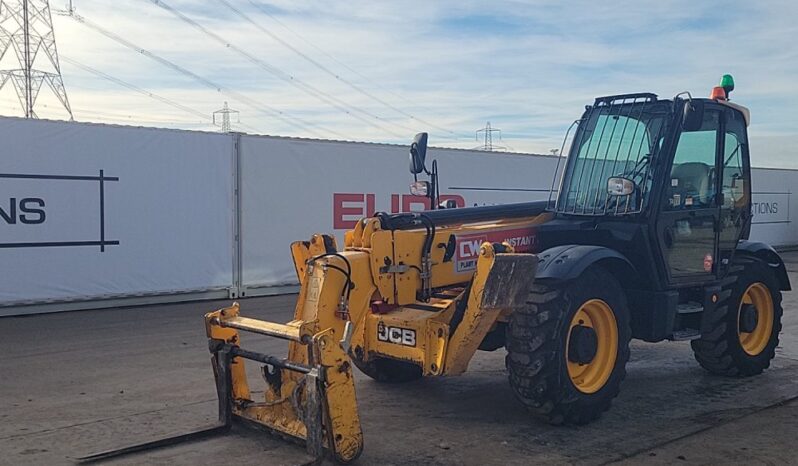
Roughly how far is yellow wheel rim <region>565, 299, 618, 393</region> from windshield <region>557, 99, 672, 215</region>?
960mm

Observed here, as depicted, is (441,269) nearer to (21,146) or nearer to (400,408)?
(400,408)

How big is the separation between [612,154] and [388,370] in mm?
2614

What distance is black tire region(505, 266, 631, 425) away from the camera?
5.30 m

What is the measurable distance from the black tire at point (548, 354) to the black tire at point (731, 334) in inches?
74.2

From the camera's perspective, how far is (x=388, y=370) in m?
6.76

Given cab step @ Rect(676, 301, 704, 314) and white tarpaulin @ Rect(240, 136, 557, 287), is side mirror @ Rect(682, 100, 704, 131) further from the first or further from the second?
white tarpaulin @ Rect(240, 136, 557, 287)

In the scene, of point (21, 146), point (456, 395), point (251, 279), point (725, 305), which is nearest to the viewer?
point (456, 395)

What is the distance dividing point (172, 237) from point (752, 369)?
319 inches

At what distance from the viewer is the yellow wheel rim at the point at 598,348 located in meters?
5.72

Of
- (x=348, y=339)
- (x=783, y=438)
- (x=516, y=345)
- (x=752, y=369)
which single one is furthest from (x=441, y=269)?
(x=752, y=369)

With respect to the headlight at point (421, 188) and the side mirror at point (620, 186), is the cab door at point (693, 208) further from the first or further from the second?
the headlight at point (421, 188)

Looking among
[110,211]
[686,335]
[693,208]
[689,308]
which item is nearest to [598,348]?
[686,335]

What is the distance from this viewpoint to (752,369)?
7.23 meters

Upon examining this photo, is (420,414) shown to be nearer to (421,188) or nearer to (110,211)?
(421,188)
